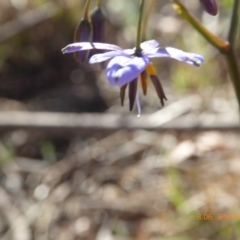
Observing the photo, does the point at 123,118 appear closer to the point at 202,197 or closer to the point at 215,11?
the point at 202,197

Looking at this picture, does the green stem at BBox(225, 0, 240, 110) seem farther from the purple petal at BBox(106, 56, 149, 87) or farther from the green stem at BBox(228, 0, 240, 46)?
the purple petal at BBox(106, 56, 149, 87)

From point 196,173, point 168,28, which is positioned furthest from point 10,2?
point 196,173

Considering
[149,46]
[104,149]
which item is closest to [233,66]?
[149,46]

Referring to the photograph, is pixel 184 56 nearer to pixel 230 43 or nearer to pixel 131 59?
pixel 131 59

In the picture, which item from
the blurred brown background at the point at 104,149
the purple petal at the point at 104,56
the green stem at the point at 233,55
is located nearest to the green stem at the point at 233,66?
the green stem at the point at 233,55

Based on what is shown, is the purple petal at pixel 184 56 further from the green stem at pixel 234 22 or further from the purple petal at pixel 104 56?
the green stem at pixel 234 22
